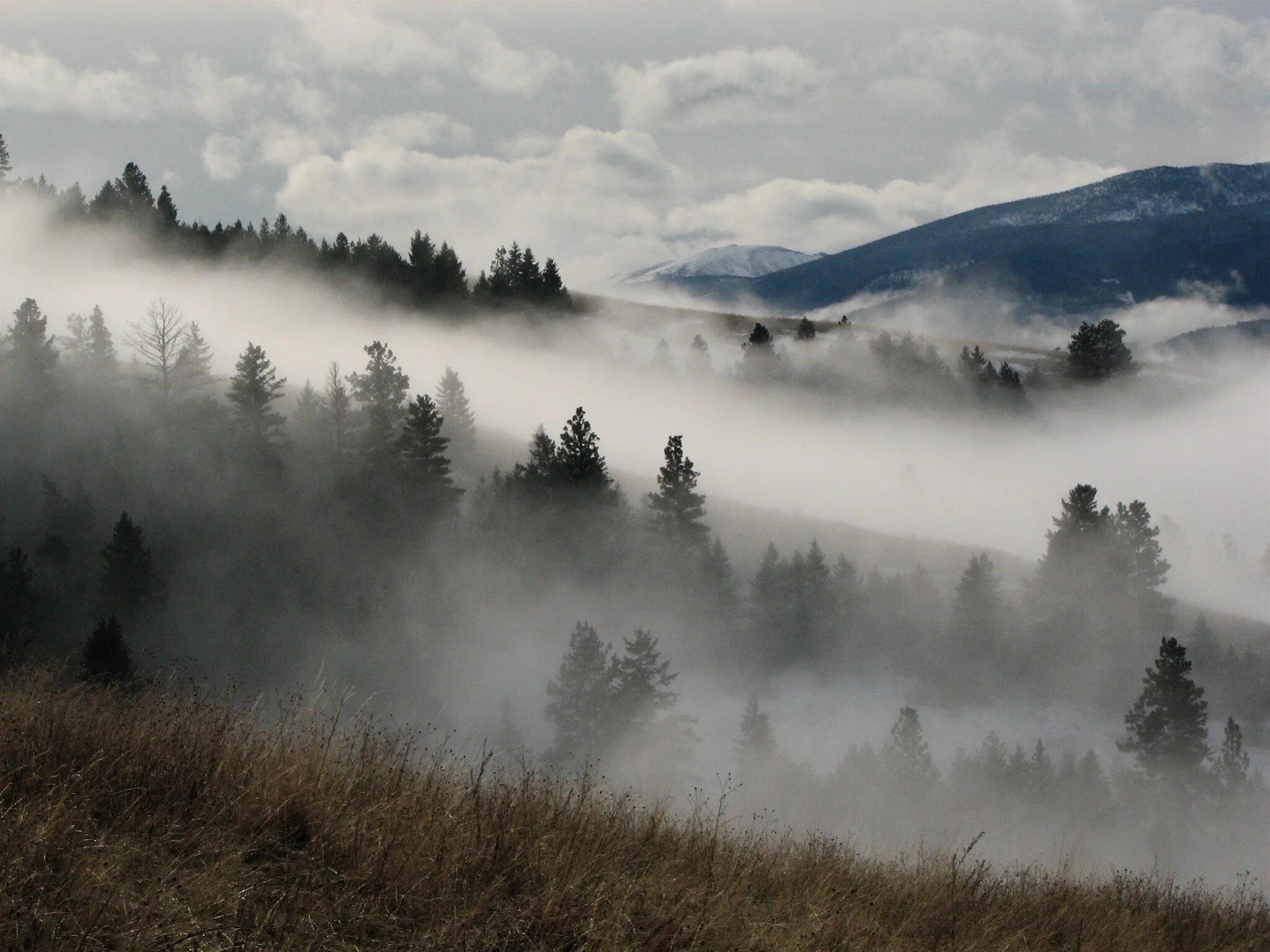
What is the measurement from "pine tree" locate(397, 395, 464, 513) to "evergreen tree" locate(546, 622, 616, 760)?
2801 centimetres

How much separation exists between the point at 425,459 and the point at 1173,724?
2122 inches

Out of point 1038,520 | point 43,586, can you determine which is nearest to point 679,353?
point 1038,520

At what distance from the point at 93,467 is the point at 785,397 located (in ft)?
286

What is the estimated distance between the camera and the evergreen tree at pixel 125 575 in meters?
55.9

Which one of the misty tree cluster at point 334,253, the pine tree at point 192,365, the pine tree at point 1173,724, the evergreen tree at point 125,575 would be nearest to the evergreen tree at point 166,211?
the misty tree cluster at point 334,253

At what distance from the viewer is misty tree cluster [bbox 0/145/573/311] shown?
402ft

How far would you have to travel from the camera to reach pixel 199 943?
13.4 feet

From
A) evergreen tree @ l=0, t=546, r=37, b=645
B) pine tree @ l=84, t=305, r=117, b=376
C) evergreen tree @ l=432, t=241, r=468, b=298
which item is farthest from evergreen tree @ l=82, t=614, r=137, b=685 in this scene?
evergreen tree @ l=432, t=241, r=468, b=298

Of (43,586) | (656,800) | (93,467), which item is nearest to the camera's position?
(656,800)

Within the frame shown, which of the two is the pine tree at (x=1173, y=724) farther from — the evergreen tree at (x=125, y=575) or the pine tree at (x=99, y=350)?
the pine tree at (x=99, y=350)

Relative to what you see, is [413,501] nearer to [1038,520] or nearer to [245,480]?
[245,480]

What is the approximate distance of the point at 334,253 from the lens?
427 feet

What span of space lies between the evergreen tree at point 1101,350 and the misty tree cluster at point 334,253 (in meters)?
69.7

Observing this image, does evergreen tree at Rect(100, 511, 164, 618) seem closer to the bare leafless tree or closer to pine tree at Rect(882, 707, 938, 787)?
the bare leafless tree
